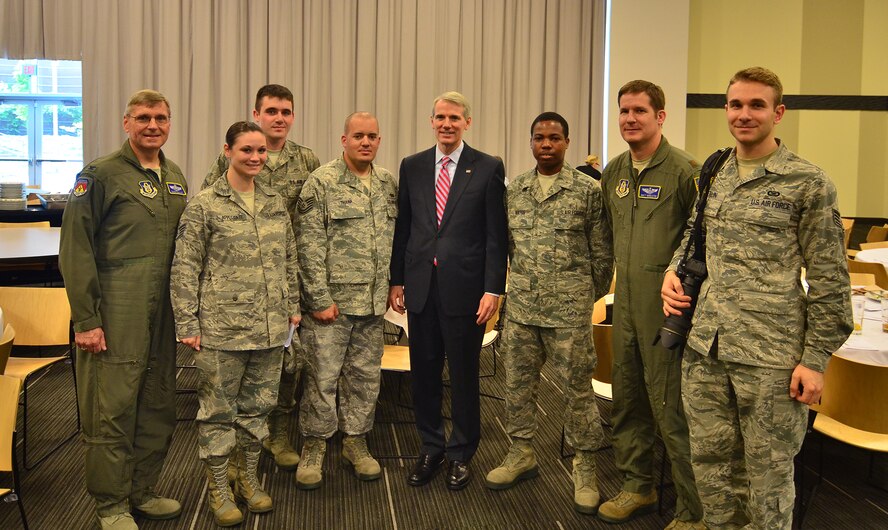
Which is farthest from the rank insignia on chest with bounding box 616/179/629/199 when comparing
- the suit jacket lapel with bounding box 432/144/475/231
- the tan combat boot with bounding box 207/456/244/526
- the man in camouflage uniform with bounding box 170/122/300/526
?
the tan combat boot with bounding box 207/456/244/526

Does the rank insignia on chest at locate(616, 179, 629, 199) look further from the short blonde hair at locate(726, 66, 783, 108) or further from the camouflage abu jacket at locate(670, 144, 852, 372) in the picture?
the short blonde hair at locate(726, 66, 783, 108)

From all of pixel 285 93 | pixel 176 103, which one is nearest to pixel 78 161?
pixel 176 103

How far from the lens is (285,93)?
3.71m

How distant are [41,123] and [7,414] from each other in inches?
326

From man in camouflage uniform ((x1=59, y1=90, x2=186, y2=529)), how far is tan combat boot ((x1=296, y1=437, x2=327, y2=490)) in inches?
30.9

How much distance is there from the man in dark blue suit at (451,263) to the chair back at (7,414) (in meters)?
1.66

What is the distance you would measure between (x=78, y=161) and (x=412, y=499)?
8188mm

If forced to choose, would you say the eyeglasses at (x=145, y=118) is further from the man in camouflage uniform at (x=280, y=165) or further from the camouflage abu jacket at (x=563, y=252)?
the camouflage abu jacket at (x=563, y=252)

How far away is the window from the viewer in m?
9.41

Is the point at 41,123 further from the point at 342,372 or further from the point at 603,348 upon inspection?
the point at 603,348

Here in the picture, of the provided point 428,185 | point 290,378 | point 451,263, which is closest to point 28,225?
point 290,378

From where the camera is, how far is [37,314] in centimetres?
418

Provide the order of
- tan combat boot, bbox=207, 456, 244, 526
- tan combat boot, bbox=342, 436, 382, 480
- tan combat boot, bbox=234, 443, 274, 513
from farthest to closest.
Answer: tan combat boot, bbox=342, 436, 382, 480 < tan combat boot, bbox=234, 443, 274, 513 < tan combat boot, bbox=207, 456, 244, 526

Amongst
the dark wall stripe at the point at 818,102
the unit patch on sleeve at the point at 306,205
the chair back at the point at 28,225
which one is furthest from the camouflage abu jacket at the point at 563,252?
the dark wall stripe at the point at 818,102
